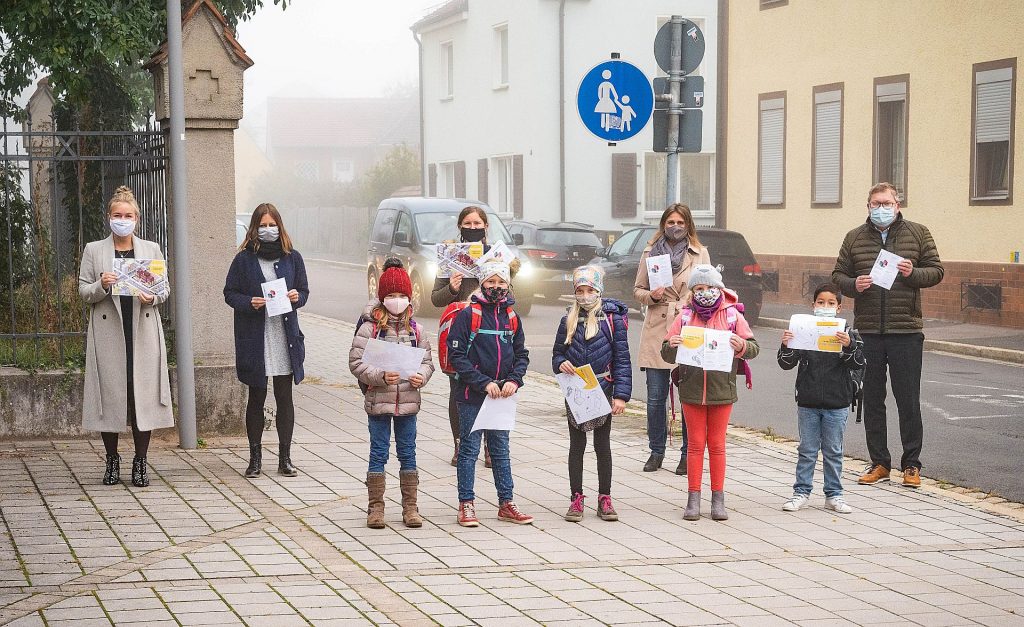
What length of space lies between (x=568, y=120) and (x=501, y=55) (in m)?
3.84

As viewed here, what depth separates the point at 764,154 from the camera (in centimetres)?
2697

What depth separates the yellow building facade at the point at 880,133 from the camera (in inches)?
821

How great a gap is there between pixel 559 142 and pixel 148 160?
1027 inches

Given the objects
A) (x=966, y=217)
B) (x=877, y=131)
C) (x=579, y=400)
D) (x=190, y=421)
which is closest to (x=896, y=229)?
(x=579, y=400)

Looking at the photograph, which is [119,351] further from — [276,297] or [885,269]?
[885,269]

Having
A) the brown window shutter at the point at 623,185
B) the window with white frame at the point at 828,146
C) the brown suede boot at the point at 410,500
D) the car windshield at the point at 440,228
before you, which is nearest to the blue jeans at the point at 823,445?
the brown suede boot at the point at 410,500

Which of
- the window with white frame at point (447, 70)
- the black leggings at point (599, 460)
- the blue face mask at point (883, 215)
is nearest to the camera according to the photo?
the black leggings at point (599, 460)

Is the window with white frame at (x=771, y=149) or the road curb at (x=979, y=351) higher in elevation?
the window with white frame at (x=771, y=149)

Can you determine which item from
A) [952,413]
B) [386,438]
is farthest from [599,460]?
[952,413]

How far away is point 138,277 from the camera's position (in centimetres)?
865

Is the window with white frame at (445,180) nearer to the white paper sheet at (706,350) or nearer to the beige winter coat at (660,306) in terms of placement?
the beige winter coat at (660,306)

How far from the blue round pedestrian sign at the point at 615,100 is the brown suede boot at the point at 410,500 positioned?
4.27 meters

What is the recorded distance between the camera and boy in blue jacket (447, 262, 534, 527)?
7633mm

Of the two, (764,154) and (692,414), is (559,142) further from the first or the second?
(692,414)
